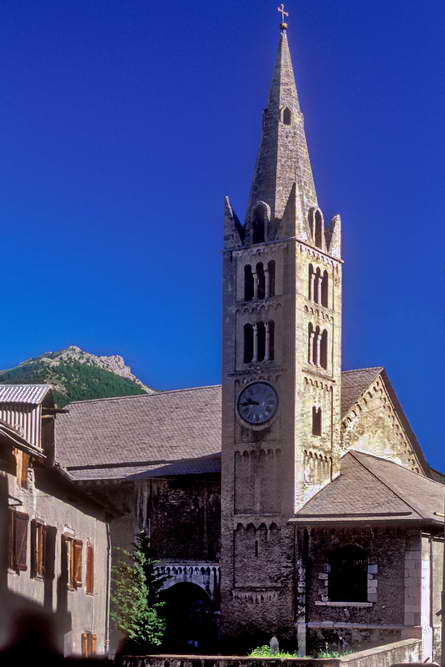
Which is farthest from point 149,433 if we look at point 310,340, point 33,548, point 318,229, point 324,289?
point 33,548

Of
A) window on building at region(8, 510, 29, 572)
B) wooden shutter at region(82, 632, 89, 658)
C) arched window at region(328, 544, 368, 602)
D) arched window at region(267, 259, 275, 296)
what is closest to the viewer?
window on building at region(8, 510, 29, 572)

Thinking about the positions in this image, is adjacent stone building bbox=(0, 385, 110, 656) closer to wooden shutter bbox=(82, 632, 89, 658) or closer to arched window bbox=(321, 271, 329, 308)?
wooden shutter bbox=(82, 632, 89, 658)

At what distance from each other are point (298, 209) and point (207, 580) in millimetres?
15514

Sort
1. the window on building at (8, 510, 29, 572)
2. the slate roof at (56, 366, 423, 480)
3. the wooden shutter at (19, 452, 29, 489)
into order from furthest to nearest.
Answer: the slate roof at (56, 366, 423, 480), the wooden shutter at (19, 452, 29, 489), the window on building at (8, 510, 29, 572)

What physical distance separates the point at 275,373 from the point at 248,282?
417 centimetres

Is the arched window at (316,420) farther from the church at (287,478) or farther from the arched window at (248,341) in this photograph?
the arched window at (248,341)

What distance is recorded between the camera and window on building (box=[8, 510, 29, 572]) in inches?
957

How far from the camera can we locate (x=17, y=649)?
83.0ft

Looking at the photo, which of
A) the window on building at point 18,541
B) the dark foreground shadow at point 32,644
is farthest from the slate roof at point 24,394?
the dark foreground shadow at point 32,644

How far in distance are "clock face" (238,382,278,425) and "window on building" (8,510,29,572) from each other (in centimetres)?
2075

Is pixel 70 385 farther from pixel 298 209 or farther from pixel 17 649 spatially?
pixel 17 649

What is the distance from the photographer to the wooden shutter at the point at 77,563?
31547 mm

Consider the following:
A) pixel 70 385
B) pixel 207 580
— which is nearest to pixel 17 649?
pixel 207 580

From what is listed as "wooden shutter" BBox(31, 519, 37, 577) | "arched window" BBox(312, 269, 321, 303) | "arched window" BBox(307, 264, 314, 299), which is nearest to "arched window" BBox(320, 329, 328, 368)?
"arched window" BBox(312, 269, 321, 303)
